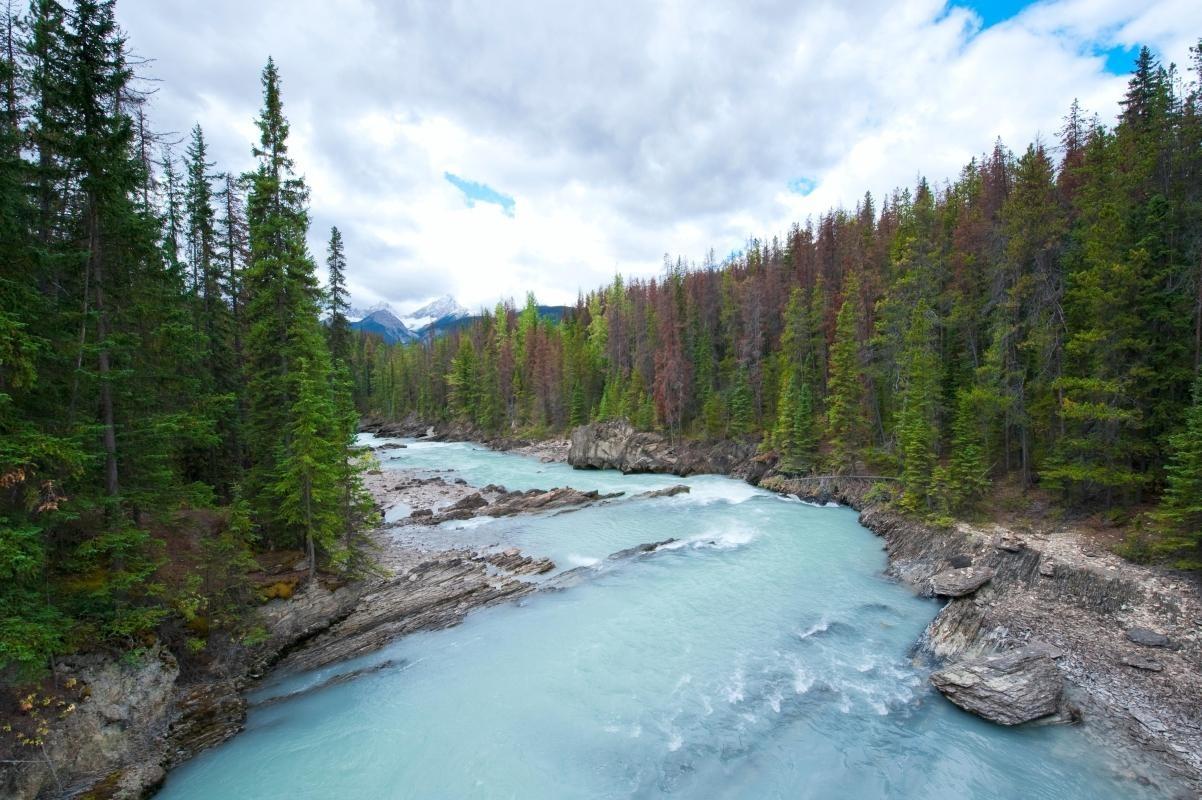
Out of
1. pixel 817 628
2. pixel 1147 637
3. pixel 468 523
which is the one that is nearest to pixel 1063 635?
pixel 1147 637

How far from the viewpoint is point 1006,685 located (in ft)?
36.5

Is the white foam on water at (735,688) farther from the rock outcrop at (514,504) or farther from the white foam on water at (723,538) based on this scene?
the rock outcrop at (514,504)

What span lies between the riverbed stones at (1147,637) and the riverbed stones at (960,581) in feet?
11.7

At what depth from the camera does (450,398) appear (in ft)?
270

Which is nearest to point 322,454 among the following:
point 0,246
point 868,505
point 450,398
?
point 0,246

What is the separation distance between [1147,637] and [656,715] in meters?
12.5

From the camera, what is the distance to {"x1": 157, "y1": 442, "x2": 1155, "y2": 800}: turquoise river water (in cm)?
933

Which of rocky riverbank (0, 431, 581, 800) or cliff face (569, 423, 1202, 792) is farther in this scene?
cliff face (569, 423, 1202, 792)

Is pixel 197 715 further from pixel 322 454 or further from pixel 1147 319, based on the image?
pixel 1147 319

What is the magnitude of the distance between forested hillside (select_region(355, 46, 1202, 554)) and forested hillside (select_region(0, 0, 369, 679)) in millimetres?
25000

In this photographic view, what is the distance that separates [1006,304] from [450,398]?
74.2 metres

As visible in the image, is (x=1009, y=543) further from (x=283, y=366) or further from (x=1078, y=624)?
(x=283, y=366)

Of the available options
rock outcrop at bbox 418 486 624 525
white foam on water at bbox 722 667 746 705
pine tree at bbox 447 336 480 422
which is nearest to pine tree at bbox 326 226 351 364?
rock outcrop at bbox 418 486 624 525

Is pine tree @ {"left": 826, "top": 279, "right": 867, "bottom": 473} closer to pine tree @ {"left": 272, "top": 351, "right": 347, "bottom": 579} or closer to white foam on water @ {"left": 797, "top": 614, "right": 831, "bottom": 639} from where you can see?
white foam on water @ {"left": 797, "top": 614, "right": 831, "bottom": 639}
